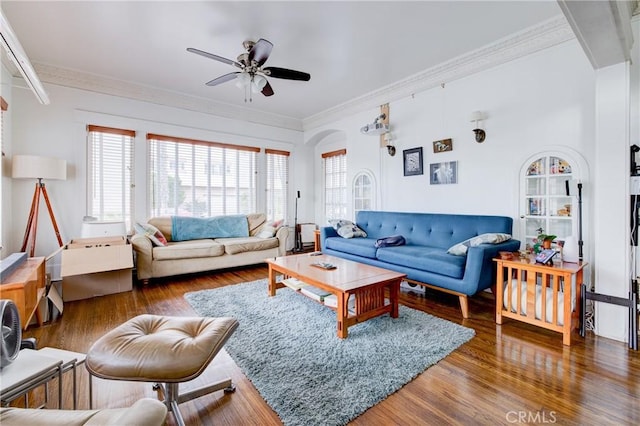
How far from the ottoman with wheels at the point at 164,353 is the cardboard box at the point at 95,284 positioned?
2300mm

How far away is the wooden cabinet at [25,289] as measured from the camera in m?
2.06

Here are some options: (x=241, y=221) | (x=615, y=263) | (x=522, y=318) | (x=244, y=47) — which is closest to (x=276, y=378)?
(x=522, y=318)

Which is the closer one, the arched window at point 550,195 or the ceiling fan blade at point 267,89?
the arched window at point 550,195

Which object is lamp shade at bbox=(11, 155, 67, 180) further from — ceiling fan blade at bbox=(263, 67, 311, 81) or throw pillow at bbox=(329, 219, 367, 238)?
throw pillow at bbox=(329, 219, 367, 238)

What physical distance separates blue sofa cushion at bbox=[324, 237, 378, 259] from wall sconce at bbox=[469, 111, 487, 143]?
1854 millimetres

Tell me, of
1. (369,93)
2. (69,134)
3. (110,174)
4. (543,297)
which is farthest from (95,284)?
(369,93)

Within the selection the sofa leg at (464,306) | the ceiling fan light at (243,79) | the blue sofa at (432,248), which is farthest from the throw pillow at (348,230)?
the ceiling fan light at (243,79)

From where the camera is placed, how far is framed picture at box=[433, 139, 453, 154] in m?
3.83

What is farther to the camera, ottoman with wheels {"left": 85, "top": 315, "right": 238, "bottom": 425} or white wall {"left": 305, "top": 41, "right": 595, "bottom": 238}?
white wall {"left": 305, "top": 41, "right": 595, "bottom": 238}

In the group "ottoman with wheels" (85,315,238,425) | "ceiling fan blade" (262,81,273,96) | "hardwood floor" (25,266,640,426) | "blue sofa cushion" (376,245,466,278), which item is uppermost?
"ceiling fan blade" (262,81,273,96)

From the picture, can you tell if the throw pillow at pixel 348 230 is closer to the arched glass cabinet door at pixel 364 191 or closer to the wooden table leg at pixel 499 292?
the arched glass cabinet door at pixel 364 191

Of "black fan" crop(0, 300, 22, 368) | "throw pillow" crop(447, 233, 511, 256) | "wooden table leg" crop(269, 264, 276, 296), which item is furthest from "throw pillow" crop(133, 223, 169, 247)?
"throw pillow" crop(447, 233, 511, 256)

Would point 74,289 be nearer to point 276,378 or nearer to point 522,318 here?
point 276,378

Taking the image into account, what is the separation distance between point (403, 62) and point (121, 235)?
421 cm
